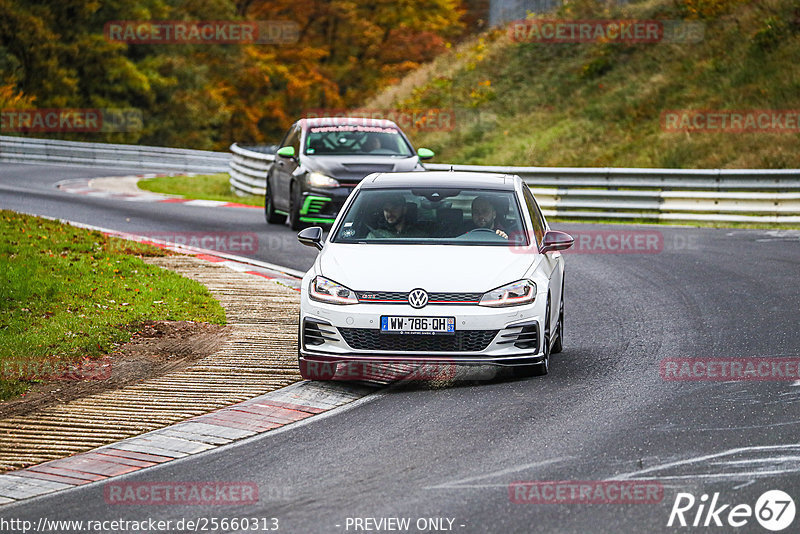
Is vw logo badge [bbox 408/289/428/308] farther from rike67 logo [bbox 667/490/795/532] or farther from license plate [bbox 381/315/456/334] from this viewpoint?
rike67 logo [bbox 667/490/795/532]

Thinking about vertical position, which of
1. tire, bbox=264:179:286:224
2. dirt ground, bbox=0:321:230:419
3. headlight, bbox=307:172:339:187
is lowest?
tire, bbox=264:179:286:224

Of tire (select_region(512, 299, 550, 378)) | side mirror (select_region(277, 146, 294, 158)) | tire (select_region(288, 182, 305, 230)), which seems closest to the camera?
tire (select_region(512, 299, 550, 378))

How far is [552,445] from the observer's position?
7.39 metres

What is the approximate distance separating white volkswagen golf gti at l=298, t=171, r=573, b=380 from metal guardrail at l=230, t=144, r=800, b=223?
1093 cm

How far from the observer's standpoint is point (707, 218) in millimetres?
22406

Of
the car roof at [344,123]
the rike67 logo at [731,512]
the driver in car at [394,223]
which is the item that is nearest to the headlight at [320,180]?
the car roof at [344,123]

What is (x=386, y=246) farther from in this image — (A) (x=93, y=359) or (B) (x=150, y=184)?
(B) (x=150, y=184)

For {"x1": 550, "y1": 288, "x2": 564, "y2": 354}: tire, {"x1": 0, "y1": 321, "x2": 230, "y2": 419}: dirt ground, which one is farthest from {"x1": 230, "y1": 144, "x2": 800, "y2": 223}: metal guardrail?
{"x1": 550, "y1": 288, "x2": 564, "y2": 354}: tire

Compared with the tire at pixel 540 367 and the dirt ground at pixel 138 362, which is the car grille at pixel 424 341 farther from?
the dirt ground at pixel 138 362

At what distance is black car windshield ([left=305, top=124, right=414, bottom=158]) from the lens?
19984 millimetres

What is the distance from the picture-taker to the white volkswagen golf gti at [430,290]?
888 cm

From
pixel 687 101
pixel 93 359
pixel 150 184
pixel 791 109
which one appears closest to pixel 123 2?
pixel 150 184

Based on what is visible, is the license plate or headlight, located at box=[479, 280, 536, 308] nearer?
the license plate

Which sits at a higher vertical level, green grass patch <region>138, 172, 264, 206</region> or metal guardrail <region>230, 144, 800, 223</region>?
metal guardrail <region>230, 144, 800, 223</region>
